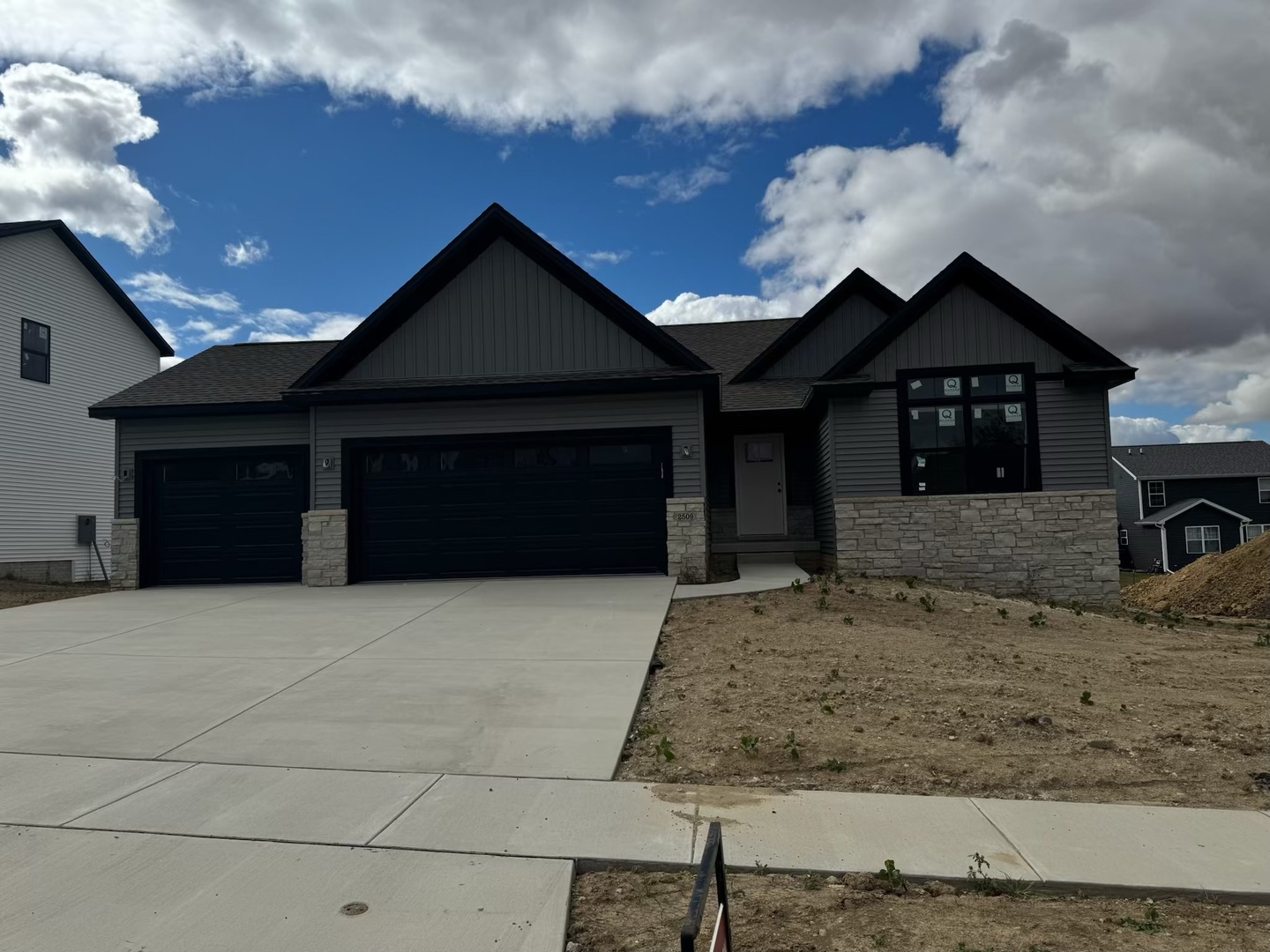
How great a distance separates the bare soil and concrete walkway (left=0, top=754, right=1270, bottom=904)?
987cm

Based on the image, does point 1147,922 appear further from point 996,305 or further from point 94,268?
point 94,268

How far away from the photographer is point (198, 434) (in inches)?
573

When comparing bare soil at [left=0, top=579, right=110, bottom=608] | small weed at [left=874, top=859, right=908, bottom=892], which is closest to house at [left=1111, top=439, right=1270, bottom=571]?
bare soil at [left=0, top=579, right=110, bottom=608]

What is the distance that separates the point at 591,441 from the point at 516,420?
4.28 feet

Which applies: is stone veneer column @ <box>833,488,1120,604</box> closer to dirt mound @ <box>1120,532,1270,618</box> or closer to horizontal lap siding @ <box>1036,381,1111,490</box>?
horizontal lap siding @ <box>1036,381,1111,490</box>

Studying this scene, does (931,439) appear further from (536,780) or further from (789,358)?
(536,780)

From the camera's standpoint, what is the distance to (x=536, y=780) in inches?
189

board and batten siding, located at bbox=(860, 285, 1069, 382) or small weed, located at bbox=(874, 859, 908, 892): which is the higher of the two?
board and batten siding, located at bbox=(860, 285, 1069, 382)

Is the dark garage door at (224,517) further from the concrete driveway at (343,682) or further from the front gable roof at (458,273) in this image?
the concrete driveway at (343,682)

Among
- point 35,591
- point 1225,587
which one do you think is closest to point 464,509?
point 35,591

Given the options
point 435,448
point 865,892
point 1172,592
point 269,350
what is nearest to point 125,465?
point 269,350

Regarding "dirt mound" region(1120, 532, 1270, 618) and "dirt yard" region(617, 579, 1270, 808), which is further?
"dirt mound" region(1120, 532, 1270, 618)

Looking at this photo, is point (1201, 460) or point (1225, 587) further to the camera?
point (1201, 460)

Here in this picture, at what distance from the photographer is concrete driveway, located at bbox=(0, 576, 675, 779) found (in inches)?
209
